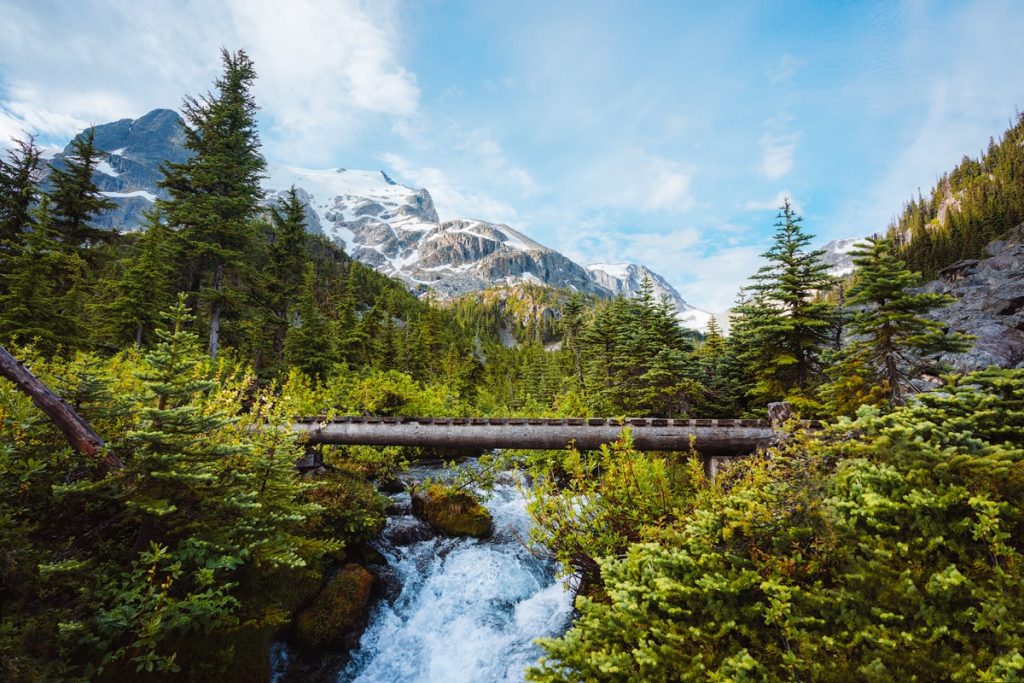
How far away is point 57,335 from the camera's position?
16453mm

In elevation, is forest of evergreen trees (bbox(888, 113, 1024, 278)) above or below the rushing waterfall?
above

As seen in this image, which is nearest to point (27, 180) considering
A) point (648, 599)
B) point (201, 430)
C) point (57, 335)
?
point (57, 335)

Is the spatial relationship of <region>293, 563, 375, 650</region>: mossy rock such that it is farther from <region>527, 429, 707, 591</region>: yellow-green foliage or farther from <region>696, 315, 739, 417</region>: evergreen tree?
<region>696, 315, 739, 417</region>: evergreen tree

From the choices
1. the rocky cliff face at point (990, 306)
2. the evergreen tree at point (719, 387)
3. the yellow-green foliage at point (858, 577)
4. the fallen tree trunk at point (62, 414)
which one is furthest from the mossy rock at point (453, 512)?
the rocky cliff face at point (990, 306)

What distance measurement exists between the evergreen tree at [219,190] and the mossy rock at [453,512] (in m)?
15.3

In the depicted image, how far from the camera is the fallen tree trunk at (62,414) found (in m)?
5.01

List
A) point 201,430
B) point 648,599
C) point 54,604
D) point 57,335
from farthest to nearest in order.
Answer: point 57,335 < point 201,430 < point 54,604 < point 648,599

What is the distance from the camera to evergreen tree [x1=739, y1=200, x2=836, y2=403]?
16.2 metres

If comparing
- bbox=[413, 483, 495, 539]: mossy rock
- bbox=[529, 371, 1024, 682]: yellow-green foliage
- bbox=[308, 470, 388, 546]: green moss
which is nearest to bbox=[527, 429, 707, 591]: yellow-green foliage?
bbox=[529, 371, 1024, 682]: yellow-green foliage

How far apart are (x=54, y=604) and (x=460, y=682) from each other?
663cm

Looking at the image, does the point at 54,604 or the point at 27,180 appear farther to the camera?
the point at 27,180

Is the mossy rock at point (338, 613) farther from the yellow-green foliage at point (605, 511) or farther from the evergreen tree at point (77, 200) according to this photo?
the evergreen tree at point (77, 200)

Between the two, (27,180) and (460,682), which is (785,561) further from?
(27,180)

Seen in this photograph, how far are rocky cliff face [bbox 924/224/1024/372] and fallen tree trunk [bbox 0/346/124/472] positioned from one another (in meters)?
26.8
